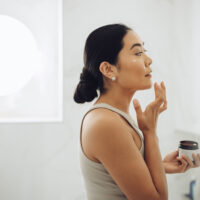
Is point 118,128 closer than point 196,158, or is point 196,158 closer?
point 118,128

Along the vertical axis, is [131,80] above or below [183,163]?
above

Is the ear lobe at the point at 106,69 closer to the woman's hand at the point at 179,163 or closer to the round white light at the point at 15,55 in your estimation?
the woman's hand at the point at 179,163

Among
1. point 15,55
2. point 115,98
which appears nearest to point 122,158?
point 115,98

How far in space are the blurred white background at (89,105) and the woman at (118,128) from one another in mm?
681

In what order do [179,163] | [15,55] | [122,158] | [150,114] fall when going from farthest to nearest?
[15,55], [179,163], [150,114], [122,158]

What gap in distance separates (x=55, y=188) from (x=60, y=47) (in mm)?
875

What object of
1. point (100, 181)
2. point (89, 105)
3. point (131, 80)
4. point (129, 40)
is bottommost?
point (100, 181)

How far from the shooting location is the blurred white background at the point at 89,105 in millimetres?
1367

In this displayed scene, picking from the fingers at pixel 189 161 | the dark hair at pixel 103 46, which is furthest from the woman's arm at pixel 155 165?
the dark hair at pixel 103 46

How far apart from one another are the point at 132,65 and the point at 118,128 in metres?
0.21

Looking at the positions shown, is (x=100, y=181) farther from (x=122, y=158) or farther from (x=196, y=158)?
(x=196, y=158)

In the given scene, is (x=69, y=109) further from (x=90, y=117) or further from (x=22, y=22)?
(x=90, y=117)

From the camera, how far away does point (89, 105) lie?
1457 millimetres

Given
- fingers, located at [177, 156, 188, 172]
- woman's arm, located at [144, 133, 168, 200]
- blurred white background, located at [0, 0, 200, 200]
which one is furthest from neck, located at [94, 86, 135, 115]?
blurred white background, located at [0, 0, 200, 200]
